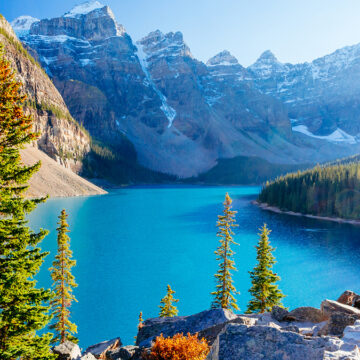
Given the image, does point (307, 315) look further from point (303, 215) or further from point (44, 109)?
point (44, 109)

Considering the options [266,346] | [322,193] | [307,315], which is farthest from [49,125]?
[266,346]

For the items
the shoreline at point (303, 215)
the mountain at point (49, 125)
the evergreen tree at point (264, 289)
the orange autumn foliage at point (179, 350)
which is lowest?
the shoreline at point (303, 215)

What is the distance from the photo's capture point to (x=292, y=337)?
6672 millimetres

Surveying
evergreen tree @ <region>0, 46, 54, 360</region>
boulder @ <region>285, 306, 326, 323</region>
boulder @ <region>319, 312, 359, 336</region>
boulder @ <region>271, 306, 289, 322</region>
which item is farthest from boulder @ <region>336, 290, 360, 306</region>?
evergreen tree @ <region>0, 46, 54, 360</region>

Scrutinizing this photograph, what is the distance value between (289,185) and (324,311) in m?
107

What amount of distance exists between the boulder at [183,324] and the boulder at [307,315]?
3025 millimetres

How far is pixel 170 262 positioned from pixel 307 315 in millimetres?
34569

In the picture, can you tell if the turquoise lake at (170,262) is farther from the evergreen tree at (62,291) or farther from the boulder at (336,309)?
the boulder at (336,309)

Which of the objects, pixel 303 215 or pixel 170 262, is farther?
pixel 303 215

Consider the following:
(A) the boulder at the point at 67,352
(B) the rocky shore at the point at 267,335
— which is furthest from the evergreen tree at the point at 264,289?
(A) the boulder at the point at 67,352

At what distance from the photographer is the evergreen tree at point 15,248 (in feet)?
32.5

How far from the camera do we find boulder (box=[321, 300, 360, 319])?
1208cm

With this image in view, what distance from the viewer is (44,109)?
172 metres

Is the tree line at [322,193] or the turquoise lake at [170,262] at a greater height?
the tree line at [322,193]
